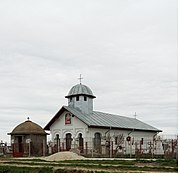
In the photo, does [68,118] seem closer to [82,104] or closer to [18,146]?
[82,104]

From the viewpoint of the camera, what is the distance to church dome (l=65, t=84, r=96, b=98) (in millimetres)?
43422

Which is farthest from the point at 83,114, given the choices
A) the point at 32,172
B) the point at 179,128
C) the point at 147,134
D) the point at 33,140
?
the point at 179,128

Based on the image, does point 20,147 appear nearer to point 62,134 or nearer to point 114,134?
point 62,134

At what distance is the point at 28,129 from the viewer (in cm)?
4216

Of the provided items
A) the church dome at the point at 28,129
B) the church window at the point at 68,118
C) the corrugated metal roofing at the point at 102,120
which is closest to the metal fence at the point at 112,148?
the corrugated metal roofing at the point at 102,120

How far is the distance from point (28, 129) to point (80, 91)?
22.7 feet

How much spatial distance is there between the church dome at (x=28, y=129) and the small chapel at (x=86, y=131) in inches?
47.3

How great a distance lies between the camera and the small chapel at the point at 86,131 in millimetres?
40250

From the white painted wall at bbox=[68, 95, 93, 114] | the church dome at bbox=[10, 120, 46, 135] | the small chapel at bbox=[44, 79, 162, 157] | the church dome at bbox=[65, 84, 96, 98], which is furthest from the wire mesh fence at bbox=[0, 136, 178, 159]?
the church dome at bbox=[65, 84, 96, 98]

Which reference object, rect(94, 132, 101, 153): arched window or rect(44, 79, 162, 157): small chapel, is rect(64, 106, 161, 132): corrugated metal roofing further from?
rect(94, 132, 101, 153): arched window

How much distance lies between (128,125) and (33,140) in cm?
1220

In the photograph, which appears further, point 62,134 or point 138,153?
point 62,134

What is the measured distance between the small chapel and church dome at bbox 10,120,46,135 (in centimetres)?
120

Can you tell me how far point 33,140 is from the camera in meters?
42.2
